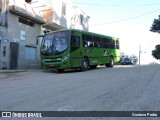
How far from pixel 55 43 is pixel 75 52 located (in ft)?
5.02

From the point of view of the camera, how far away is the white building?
22000mm

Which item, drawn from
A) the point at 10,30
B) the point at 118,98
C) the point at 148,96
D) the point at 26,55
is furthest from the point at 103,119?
the point at 26,55

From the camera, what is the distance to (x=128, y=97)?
866cm

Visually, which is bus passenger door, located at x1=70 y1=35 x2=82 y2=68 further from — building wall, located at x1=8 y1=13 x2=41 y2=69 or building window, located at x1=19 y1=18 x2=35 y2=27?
building window, located at x1=19 y1=18 x2=35 y2=27

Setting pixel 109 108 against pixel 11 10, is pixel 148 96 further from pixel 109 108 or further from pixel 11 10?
pixel 11 10

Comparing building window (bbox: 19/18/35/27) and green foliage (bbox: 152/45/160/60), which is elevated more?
building window (bbox: 19/18/35/27)

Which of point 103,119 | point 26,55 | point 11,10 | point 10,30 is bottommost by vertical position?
point 103,119

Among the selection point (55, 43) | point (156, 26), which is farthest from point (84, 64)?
point (156, 26)

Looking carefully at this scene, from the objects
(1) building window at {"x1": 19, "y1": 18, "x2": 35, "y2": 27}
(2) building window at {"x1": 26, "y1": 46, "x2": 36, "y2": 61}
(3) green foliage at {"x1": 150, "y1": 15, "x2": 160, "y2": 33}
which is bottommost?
(2) building window at {"x1": 26, "y1": 46, "x2": 36, "y2": 61}

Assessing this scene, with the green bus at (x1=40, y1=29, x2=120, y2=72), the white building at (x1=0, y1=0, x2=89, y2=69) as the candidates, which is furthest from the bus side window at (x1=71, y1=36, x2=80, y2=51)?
the white building at (x1=0, y1=0, x2=89, y2=69)

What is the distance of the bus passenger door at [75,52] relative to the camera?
19719 millimetres

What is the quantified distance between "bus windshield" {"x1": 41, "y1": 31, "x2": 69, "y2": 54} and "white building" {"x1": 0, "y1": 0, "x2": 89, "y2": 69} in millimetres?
3474

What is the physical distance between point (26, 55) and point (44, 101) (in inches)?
660

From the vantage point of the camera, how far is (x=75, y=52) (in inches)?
786
